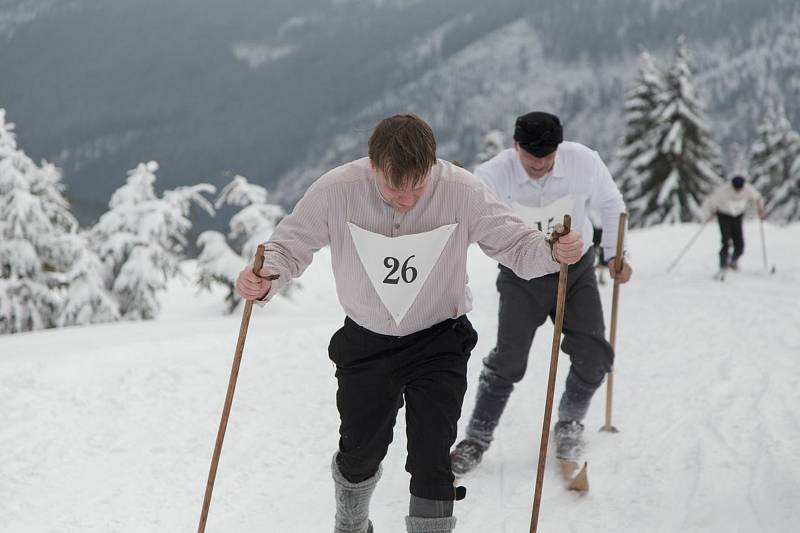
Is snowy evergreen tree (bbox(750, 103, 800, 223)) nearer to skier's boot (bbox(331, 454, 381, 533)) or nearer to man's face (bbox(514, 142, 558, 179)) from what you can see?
man's face (bbox(514, 142, 558, 179))

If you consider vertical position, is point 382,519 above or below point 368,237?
below

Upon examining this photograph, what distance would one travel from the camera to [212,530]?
429 centimetres

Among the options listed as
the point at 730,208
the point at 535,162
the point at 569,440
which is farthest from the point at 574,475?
the point at 730,208

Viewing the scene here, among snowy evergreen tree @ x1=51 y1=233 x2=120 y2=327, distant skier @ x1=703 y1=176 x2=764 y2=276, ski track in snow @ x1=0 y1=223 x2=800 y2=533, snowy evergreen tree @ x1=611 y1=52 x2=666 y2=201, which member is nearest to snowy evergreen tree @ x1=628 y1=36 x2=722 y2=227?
snowy evergreen tree @ x1=611 y1=52 x2=666 y2=201

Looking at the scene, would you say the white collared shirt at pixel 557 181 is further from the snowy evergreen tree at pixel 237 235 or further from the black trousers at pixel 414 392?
the snowy evergreen tree at pixel 237 235

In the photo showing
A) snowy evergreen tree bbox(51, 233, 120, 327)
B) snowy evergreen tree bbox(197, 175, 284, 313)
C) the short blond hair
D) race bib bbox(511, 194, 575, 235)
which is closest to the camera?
the short blond hair

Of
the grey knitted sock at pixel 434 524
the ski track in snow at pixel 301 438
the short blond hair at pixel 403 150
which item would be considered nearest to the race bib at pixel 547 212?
the ski track in snow at pixel 301 438

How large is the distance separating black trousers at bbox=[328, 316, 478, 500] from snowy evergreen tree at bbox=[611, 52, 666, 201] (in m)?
31.6

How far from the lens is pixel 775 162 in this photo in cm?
4062

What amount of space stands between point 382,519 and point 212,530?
97 centimetres

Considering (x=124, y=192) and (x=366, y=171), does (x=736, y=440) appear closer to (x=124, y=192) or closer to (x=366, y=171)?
(x=366, y=171)

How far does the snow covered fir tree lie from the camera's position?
16219mm

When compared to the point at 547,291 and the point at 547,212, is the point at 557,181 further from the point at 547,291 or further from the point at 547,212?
the point at 547,291

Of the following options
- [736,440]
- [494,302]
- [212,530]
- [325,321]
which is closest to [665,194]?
[494,302]
